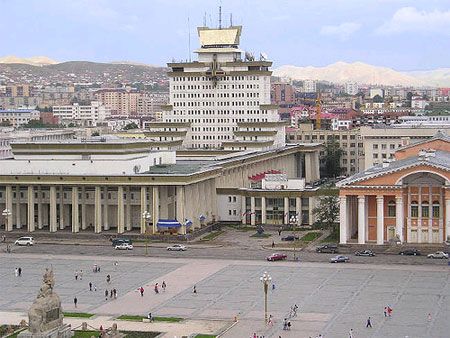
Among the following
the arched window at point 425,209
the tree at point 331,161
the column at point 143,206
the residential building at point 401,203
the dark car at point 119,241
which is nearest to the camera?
the residential building at point 401,203

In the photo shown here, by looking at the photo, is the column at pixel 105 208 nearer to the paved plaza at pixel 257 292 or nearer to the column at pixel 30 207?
the column at pixel 30 207

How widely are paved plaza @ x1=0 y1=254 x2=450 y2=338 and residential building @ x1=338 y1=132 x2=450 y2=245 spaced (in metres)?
9.66

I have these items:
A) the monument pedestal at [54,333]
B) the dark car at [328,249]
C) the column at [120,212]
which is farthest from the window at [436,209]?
the monument pedestal at [54,333]

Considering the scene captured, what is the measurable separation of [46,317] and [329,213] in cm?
5186

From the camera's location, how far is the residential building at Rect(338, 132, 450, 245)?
90000mm

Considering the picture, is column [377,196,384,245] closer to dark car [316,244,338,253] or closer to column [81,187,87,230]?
dark car [316,244,338,253]

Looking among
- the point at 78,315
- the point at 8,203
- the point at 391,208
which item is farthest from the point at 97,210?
the point at 78,315

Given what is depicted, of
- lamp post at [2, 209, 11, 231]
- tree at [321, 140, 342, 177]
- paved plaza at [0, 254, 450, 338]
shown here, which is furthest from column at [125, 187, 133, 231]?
tree at [321, 140, 342, 177]

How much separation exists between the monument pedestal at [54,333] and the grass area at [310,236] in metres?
43.7

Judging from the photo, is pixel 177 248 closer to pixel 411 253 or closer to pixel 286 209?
pixel 411 253

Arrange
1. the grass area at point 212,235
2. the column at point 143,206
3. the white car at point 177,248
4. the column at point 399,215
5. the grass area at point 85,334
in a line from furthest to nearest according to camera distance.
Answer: the grass area at point 212,235
the column at point 143,206
the white car at point 177,248
the column at point 399,215
the grass area at point 85,334

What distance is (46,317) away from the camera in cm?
5541

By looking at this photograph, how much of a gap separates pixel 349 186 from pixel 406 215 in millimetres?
5681

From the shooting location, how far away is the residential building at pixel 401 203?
295ft
